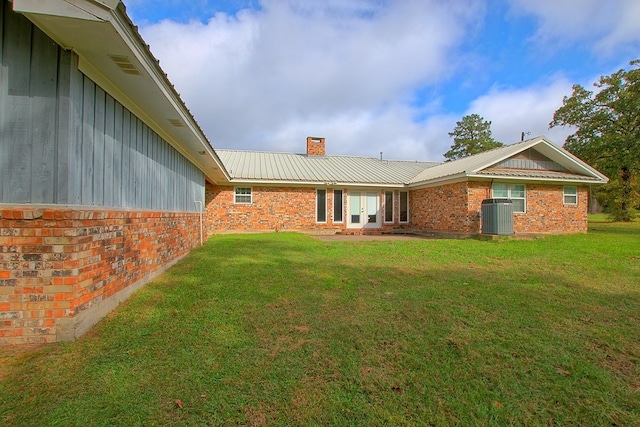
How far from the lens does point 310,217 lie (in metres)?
15.6

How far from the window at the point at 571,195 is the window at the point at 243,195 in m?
14.6

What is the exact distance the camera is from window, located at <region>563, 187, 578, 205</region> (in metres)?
14.5

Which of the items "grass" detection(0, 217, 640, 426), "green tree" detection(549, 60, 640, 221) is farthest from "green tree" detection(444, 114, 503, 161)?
"grass" detection(0, 217, 640, 426)

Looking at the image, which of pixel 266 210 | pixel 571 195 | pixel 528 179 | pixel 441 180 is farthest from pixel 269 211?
pixel 571 195

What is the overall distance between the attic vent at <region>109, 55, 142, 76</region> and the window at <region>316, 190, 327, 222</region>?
12304 mm

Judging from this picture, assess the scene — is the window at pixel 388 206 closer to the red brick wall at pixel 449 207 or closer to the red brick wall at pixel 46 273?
the red brick wall at pixel 449 207

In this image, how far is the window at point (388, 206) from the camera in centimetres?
1658

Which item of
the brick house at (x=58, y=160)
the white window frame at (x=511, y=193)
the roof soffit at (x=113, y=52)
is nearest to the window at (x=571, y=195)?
the white window frame at (x=511, y=193)

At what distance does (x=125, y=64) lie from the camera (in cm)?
344

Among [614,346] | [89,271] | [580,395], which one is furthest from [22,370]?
[614,346]

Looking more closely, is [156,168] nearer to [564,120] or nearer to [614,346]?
[614,346]

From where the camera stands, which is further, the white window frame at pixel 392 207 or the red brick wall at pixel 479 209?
the white window frame at pixel 392 207

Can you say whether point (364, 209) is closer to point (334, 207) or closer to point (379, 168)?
point (334, 207)

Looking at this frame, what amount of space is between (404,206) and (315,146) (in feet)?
23.8
